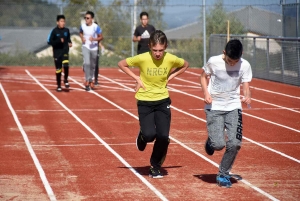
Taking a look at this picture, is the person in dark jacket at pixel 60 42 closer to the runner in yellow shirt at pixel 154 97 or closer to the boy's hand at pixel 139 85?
the runner in yellow shirt at pixel 154 97

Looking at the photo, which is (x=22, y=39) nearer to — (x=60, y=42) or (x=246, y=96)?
(x=60, y=42)

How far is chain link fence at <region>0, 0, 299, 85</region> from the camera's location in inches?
1305

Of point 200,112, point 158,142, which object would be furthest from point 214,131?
point 200,112

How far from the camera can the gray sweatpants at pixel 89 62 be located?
22125 mm

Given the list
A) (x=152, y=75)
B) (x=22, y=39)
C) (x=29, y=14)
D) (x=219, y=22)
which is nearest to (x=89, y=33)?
(x=219, y=22)

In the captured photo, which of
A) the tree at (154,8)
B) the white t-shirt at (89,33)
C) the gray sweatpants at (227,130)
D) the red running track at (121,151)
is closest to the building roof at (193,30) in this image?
the tree at (154,8)

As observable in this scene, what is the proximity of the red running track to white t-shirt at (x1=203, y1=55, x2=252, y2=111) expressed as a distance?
3.33ft

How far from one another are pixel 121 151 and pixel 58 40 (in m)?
9.76

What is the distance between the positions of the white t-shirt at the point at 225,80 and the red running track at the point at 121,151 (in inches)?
39.9

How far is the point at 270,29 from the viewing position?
104ft

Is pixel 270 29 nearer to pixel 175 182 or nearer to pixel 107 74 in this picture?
Answer: pixel 107 74

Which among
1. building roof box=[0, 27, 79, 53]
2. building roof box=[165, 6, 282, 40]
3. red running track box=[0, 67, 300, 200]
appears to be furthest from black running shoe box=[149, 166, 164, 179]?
building roof box=[0, 27, 79, 53]

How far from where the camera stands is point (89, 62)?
72.8 feet

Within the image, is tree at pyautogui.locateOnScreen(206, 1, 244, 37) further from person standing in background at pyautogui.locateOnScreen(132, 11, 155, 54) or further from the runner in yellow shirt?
the runner in yellow shirt
